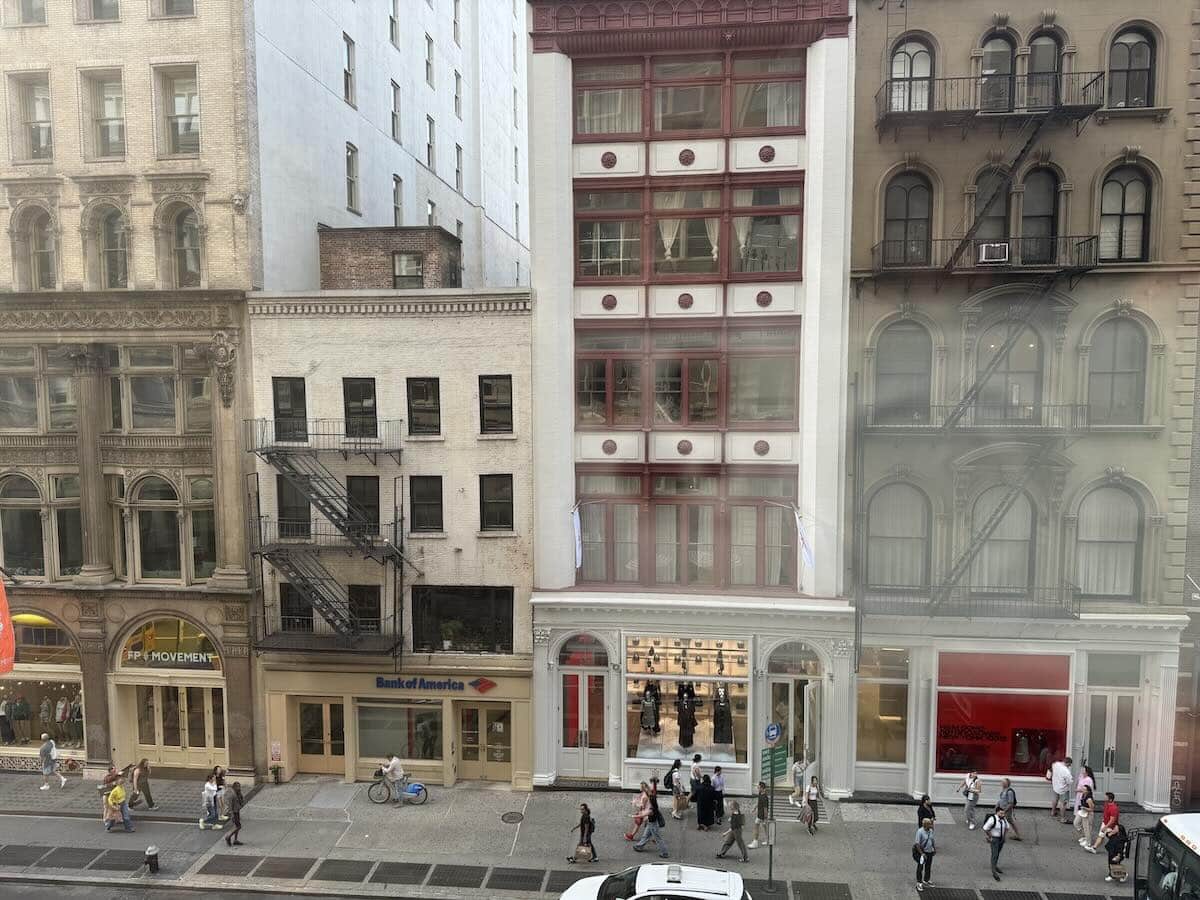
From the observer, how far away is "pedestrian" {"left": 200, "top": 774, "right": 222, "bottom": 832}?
18.1 meters

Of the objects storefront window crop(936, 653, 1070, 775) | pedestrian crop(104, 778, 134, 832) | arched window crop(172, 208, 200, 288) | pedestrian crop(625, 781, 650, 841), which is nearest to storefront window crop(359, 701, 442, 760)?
pedestrian crop(104, 778, 134, 832)

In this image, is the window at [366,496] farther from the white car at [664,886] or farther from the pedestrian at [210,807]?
the white car at [664,886]

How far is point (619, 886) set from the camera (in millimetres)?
13297

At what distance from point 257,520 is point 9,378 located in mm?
8147

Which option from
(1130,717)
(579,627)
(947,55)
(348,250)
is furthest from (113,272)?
(1130,717)

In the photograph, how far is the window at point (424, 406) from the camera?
66.4ft

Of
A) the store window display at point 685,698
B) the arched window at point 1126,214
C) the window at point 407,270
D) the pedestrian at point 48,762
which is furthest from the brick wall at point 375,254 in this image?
the arched window at point 1126,214

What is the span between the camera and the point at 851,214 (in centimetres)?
1873

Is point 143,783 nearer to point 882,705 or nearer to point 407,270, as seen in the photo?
point 407,270

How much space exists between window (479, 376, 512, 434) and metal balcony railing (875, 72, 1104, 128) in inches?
439

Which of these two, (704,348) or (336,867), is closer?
(336,867)

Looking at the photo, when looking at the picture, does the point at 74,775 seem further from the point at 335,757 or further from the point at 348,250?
the point at 348,250

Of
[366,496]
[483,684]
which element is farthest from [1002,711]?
[366,496]

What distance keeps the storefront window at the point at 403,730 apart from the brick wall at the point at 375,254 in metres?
11.9
